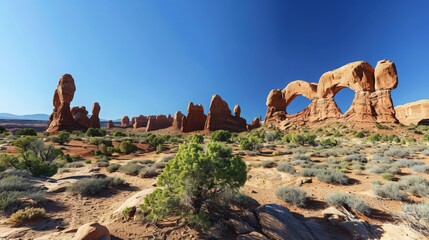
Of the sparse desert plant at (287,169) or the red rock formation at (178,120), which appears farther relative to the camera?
the red rock formation at (178,120)

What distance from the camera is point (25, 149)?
13.5 m

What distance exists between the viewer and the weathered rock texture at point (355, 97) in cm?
3988

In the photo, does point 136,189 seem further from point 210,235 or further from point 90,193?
point 210,235

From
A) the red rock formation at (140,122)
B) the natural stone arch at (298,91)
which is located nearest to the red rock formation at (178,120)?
the red rock formation at (140,122)

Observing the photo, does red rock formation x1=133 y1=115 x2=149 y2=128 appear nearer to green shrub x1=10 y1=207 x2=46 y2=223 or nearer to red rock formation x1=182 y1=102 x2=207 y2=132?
red rock formation x1=182 y1=102 x2=207 y2=132

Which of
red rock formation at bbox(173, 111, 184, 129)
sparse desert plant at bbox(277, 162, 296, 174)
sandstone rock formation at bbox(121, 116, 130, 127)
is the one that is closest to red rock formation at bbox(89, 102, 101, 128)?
red rock formation at bbox(173, 111, 184, 129)

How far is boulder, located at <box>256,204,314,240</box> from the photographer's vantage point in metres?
4.66

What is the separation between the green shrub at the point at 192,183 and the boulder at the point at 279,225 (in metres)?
1.14

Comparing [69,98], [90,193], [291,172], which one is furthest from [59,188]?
[69,98]

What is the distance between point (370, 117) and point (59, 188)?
167 ft

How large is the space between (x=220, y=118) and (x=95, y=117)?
42.8 meters

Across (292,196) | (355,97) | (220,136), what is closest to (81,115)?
(220,136)

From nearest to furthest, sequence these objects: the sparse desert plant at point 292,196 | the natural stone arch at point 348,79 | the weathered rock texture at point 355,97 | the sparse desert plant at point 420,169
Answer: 1. the sparse desert plant at point 292,196
2. the sparse desert plant at point 420,169
3. the weathered rock texture at point 355,97
4. the natural stone arch at point 348,79

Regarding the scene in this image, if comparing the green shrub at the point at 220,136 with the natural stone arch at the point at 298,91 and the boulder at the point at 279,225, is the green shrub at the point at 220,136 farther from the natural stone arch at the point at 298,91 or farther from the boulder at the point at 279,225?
the natural stone arch at the point at 298,91
